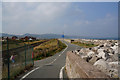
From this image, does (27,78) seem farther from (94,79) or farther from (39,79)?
(94,79)

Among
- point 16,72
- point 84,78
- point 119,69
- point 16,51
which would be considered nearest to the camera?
point 84,78

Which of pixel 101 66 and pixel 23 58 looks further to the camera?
pixel 23 58

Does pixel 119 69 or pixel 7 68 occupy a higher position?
pixel 119 69

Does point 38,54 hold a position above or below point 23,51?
below

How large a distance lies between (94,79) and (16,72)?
5.93 meters

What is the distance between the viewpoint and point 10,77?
6898 mm

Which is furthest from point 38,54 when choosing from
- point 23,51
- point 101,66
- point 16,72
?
point 101,66

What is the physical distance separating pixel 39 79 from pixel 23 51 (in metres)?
4.52

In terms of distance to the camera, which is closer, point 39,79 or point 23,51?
point 39,79

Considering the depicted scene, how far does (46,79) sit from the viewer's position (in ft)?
22.0

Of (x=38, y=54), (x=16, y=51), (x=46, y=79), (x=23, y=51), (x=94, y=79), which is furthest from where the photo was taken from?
(x=38, y=54)

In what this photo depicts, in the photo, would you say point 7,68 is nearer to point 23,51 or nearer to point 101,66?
point 23,51

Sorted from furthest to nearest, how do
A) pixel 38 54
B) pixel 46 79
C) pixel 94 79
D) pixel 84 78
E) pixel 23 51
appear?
pixel 38 54
pixel 23 51
pixel 46 79
pixel 84 78
pixel 94 79

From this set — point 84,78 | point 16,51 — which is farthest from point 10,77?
point 84,78
